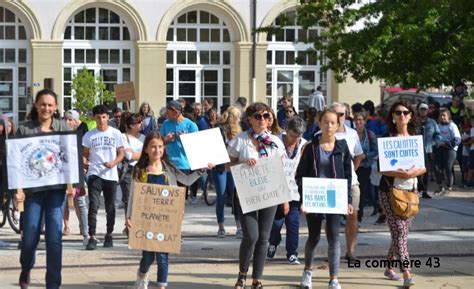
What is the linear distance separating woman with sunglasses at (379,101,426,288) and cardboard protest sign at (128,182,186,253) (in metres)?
2.26

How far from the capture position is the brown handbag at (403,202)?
10797mm

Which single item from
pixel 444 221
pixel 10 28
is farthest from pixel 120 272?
pixel 10 28

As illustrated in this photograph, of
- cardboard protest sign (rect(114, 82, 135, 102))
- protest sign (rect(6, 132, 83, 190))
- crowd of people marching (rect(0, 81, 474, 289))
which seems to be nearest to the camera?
protest sign (rect(6, 132, 83, 190))

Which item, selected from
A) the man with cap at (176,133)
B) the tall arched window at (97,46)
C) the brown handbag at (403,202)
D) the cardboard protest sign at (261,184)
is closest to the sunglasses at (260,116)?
the cardboard protest sign at (261,184)

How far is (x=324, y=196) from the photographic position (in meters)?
10.4

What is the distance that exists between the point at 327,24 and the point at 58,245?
66.2ft

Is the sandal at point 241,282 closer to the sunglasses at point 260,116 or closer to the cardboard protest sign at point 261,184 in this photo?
the cardboard protest sign at point 261,184

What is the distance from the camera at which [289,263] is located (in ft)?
40.4

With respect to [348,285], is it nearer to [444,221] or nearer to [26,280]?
[26,280]

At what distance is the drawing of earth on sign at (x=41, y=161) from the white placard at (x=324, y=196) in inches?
93.3

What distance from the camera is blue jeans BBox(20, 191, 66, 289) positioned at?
9.53 metres

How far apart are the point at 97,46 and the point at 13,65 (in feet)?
10.3

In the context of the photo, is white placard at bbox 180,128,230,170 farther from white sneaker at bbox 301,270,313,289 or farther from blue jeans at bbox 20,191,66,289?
blue jeans at bbox 20,191,66,289

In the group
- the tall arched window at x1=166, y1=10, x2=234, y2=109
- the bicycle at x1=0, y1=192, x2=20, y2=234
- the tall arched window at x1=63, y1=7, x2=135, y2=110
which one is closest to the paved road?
the bicycle at x1=0, y1=192, x2=20, y2=234
